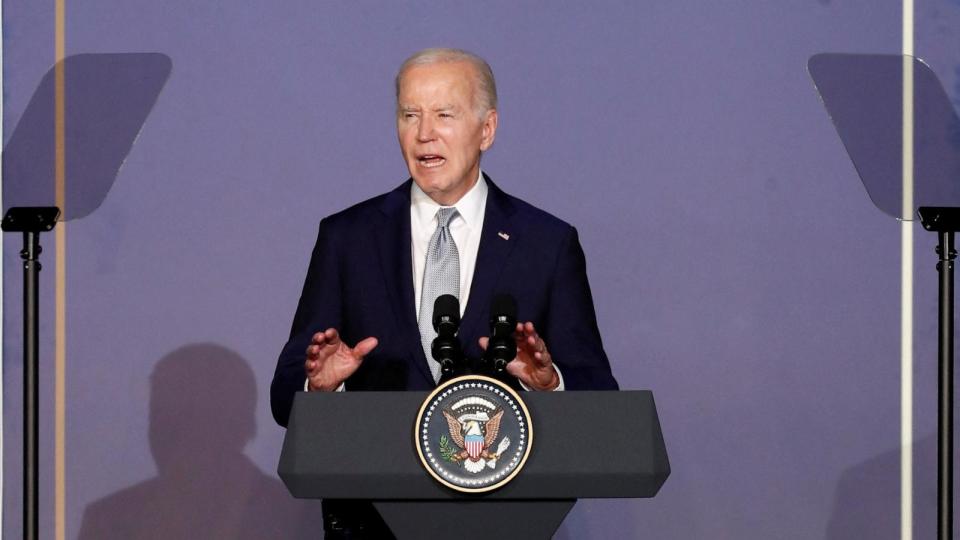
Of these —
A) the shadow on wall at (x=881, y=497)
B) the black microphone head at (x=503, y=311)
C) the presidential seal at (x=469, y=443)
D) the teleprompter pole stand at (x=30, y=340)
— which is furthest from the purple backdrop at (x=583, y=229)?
the presidential seal at (x=469, y=443)

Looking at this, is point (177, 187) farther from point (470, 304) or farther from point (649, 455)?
point (649, 455)

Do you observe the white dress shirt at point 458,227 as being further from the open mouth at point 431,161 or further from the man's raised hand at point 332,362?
the man's raised hand at point 332,362

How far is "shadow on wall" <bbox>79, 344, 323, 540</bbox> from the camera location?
369cm

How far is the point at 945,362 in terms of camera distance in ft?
8.91

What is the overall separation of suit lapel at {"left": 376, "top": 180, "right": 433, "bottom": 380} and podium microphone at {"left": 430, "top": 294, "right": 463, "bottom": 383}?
1.70 ft

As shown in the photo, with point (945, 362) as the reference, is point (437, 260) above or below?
above

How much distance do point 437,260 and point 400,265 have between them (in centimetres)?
8

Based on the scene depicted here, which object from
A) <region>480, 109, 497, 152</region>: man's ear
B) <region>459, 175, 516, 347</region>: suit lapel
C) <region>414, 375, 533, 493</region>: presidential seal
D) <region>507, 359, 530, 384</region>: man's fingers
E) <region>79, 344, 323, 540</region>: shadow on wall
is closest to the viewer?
<region>414, 375, 533, 493</region>: presidential seal

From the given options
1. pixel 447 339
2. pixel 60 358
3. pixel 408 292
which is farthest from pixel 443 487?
pixel 60 358

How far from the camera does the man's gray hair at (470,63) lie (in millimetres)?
2699

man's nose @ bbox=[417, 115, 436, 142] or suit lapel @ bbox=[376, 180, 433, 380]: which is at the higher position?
man's nose @ bbox=[417, 115, 436, 142]

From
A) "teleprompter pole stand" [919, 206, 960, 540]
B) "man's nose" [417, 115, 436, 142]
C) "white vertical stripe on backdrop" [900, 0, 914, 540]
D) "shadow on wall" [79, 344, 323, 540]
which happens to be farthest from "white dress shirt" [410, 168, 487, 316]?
"white vertical stripe on backdrop" [900, 0, 914, 540]

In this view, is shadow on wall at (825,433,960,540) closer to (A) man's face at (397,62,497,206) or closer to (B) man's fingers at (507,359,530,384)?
(A) man's face at (397,62,497,206)

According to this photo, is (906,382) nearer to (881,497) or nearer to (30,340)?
(881,497)
